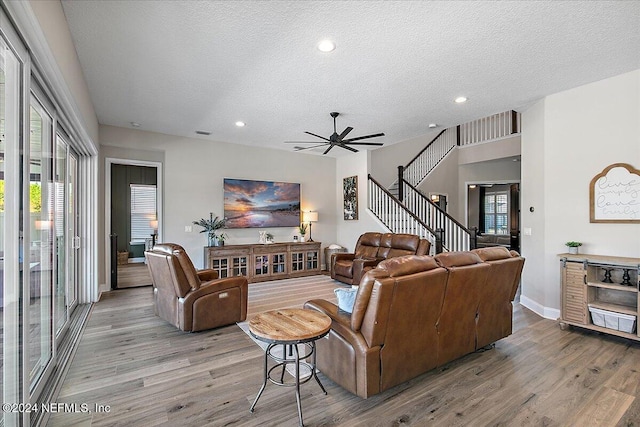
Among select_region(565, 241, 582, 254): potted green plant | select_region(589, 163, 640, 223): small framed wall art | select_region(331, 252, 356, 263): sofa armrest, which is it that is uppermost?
select_region(589, 163, 640, 223): small framed wall art

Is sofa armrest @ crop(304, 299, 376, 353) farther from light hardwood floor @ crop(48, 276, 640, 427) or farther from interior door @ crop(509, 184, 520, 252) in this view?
interior door @ crop(509, 184, 520, 252)

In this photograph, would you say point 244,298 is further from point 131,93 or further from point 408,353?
point 131,93

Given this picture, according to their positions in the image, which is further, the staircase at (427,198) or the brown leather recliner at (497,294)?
the staircase at (427,198)

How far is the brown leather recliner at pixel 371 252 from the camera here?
18.2ft

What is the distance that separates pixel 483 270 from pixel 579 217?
7.58ft

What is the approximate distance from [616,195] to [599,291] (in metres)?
1.15

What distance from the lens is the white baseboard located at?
405 cm

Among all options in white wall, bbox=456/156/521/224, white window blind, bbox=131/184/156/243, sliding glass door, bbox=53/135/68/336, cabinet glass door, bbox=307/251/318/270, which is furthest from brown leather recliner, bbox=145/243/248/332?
white wall, bbox=456/156/521/224

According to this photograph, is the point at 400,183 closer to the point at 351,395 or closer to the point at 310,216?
the point at 310,216

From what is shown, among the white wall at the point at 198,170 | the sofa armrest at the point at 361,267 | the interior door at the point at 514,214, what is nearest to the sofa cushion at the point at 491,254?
the sofa armrest at the point at 361,267

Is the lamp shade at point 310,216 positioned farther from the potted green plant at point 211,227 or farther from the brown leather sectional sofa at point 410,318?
the brown leather sectional sofa at point 410,318

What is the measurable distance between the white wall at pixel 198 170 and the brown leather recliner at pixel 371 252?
5.19ft

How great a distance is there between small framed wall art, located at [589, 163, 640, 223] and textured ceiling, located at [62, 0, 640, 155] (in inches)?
44.6

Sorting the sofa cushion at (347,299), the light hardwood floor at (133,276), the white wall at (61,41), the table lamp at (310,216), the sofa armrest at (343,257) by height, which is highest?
the white wall at (61,41)
